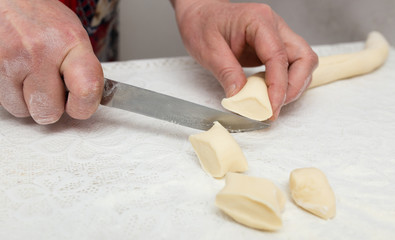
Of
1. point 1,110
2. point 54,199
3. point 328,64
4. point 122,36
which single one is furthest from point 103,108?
point 122,36

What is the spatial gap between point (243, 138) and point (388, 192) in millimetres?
374

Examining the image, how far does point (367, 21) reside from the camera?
6.57 feet

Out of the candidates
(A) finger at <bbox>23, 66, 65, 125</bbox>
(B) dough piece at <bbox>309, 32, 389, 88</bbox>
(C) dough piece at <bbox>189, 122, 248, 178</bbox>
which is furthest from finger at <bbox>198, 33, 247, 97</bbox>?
(A) finger at <bbox>23, 66, 65, 125</bbox>

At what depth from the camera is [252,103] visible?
A: 1030mm

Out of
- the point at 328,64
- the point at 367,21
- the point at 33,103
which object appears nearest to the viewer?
the point at 33,103

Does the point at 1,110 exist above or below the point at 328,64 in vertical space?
below

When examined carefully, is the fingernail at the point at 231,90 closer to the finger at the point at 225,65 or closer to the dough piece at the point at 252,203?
the finger at the point at 225,65

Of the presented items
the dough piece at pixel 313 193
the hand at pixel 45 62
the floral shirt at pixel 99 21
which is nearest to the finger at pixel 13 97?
the hand at pixel 45 62

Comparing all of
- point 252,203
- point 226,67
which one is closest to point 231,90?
point 226,67

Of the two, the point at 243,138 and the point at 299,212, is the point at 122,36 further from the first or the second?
the point at 299,212

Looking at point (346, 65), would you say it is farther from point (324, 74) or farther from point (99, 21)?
point (99, 21)

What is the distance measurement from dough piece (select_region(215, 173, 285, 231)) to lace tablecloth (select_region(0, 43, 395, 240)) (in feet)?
0.10

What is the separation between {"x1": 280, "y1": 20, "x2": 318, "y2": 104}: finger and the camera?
1.15 metres

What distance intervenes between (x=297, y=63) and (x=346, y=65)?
0.33 m
